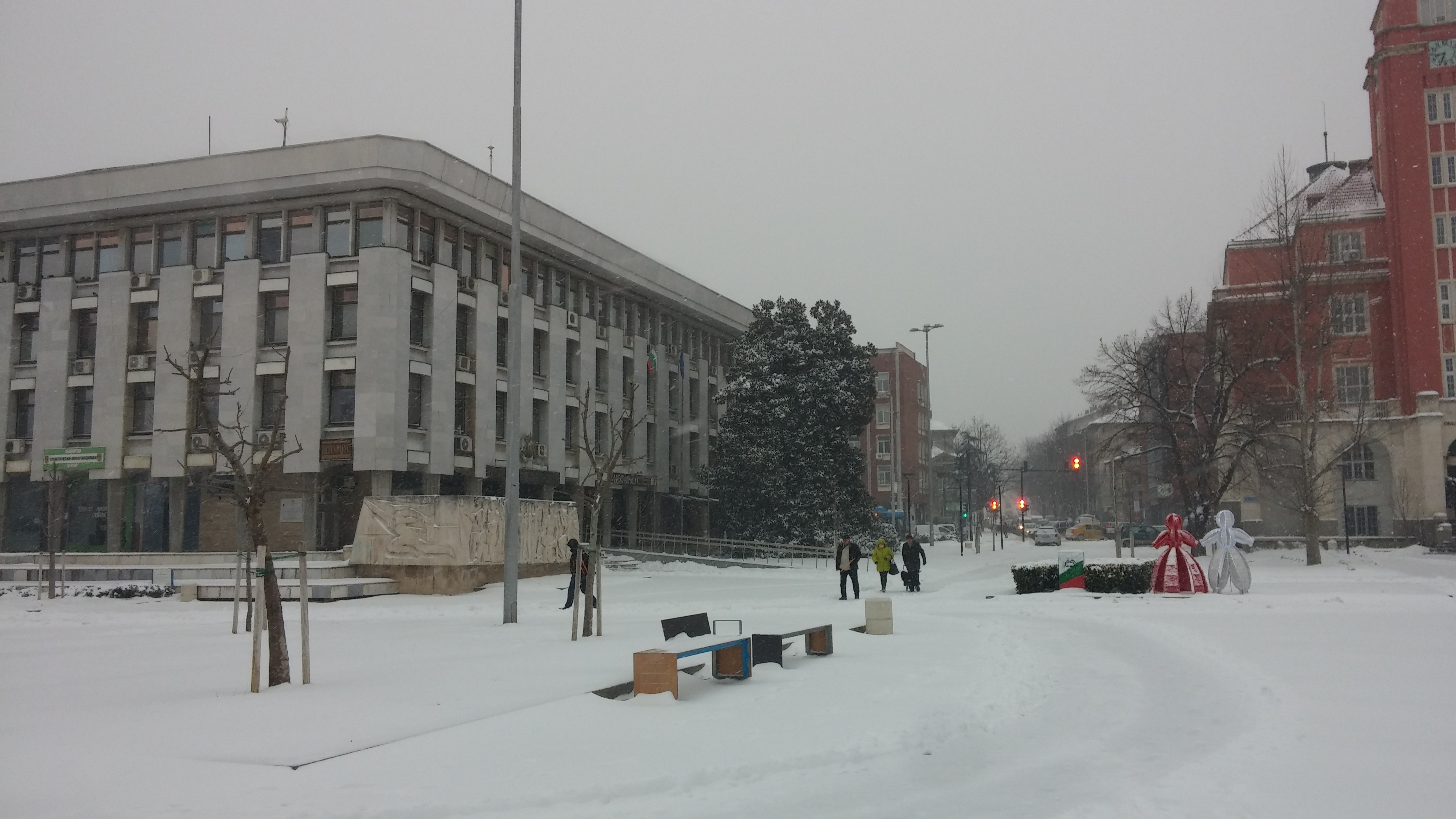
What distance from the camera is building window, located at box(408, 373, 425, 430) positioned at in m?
37.7

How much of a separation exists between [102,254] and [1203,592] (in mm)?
38833

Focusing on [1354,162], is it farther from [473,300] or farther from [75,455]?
[75,455]

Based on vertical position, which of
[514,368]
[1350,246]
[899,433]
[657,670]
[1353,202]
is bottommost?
[657,670]

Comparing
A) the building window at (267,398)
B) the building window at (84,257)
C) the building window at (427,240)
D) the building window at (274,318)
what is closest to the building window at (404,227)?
the building window at (427,240)

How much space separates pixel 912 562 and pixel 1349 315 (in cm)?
3506

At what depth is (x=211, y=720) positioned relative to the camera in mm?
9398

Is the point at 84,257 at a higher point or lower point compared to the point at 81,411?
higher

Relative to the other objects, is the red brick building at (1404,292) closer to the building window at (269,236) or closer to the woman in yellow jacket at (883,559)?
the woman in yellow jacket at (883,559)

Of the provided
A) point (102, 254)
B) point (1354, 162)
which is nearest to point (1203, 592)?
point (102, 254)

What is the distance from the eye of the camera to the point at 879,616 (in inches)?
675

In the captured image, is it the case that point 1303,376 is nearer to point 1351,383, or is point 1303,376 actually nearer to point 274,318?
point 1351,383

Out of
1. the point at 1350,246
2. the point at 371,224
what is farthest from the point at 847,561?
the point at 1350,246

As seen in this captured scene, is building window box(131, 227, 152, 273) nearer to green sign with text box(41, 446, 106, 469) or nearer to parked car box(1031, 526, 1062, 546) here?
green sign with text box(41, 446, 106, 469)

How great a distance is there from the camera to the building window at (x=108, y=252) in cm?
3972
